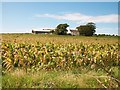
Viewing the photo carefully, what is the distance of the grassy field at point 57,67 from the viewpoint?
6.61 m

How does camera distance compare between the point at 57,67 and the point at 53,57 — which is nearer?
the point at 57,67

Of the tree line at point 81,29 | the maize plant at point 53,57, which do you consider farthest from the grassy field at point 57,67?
the tree line at point 81,29

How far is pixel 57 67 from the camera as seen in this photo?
8.41 meters

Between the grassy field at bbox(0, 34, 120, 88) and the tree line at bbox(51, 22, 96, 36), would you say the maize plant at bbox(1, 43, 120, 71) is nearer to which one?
the grassy field at bbox(0, 34, 120, 88)

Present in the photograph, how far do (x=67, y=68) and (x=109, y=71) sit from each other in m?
1.17

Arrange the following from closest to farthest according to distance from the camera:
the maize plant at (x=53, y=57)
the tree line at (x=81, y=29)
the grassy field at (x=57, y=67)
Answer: the grassy field at (x=57, y=67)
the maize plant at (x=53, y=57)
the tree line at (x=81, y=29)

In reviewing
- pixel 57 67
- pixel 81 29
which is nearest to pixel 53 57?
pixel 57 67

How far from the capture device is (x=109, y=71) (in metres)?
8.08

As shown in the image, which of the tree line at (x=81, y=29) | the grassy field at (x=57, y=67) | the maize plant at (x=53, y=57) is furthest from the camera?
the tree line at (x=81, y=29)

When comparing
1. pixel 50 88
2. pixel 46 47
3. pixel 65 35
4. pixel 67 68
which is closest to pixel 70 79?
pixel 50 88

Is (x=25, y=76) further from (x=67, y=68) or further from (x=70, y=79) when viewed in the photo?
(x=67, y=68)

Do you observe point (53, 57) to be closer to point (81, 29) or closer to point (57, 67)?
point (57, 67)

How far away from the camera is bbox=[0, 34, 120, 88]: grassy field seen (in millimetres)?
6609

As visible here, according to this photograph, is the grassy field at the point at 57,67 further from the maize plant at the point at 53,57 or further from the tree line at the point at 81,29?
the tree line at the point at 81,29
